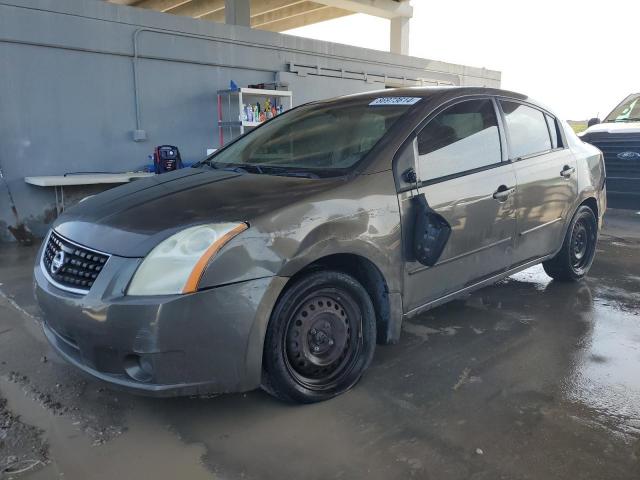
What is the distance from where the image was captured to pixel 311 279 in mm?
2453

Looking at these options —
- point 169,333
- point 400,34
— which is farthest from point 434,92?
point 400,34

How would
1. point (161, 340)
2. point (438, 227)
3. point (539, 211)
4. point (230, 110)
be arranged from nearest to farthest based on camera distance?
point (161, 340)
point (438, 227)
point (539, 211)
point (230, 110)

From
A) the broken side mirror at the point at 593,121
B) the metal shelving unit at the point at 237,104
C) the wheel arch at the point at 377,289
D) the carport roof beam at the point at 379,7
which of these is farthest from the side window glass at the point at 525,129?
the carport roof beam at the point at 379,7

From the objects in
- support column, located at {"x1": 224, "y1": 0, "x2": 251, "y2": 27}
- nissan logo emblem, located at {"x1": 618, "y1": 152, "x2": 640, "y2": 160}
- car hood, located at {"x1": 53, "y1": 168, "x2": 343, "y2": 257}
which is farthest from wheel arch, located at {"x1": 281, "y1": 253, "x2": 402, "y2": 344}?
support column, located at {"x1": 224, "y1": 0, "x2": 251, "y2": 27}

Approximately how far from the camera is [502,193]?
338 cm

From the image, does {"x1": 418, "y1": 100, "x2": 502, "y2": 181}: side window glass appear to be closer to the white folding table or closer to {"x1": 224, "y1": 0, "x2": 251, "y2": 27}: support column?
the white folding table

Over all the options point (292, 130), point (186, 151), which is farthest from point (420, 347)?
point (186, 151)

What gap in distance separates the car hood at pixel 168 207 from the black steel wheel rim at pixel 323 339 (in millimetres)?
524

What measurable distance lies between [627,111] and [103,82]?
8123 mm

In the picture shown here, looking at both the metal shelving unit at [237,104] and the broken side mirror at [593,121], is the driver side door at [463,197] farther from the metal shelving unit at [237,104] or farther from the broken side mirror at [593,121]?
the broken side mirror at [593,121]

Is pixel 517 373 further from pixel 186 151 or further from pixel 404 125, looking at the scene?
pixel 186 151

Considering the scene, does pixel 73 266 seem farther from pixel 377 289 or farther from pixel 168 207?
pixel 377 289

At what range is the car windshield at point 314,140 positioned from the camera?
2947 millimetres

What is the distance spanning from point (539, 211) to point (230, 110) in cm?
604
